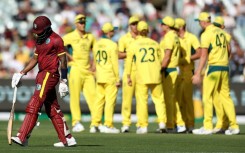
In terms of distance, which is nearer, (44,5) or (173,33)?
(173,33)

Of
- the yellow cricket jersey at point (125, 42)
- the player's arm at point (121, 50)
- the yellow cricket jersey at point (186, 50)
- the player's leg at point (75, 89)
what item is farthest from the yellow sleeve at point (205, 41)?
the player's leg at point (75, 89)

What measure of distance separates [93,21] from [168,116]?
1043 cm

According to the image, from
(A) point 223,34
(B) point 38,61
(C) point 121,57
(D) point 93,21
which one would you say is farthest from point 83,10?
(B) point 38,61

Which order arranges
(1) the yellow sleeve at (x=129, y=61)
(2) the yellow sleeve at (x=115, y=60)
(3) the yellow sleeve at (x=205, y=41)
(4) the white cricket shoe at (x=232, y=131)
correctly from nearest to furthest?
(3) the yellow sleeve at (x=205, y=41) → (4) the white cricket shoe at (x=232, y=131) → (1) the yellow sleeve at (x=129, y=61) → (2) the yellow sleeve at (x=115, y=60)

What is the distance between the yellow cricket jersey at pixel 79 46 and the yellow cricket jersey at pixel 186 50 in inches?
80.5

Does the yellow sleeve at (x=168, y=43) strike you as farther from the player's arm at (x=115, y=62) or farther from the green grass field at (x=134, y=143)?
the green grass field at (x=134, y=143)

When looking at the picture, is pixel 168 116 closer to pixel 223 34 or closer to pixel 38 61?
pixel 223 34

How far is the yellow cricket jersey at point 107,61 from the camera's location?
63.5 ft

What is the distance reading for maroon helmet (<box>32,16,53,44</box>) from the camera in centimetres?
1379

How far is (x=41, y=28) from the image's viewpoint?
45.3 ft

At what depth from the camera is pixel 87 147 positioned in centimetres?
1423

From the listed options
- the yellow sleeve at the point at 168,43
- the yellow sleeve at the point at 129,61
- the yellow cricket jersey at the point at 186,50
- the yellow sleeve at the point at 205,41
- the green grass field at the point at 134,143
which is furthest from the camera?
the yellow cricket jersey at the point at 186,50

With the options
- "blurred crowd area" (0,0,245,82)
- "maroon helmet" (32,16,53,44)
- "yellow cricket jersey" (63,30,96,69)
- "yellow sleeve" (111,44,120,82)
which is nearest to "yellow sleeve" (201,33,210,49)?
"yellow sleeve" (111,44,120,82)

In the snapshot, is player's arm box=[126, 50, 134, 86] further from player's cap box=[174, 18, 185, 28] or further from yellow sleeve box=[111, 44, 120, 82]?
player's cap box=[174, 18, 185, 28]
